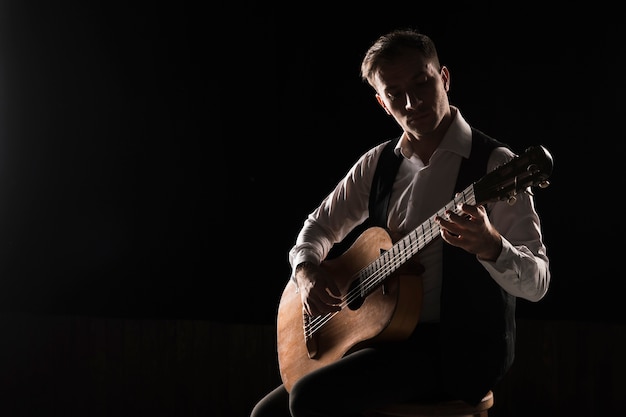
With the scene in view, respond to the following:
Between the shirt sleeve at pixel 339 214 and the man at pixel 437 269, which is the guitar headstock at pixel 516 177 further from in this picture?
the shirt sleeve at pixel 339 214

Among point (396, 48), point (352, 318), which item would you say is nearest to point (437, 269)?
point (352, 318)

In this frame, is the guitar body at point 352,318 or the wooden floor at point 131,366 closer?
the guitar body at point 352,318

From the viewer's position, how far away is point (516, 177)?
1.55 metres

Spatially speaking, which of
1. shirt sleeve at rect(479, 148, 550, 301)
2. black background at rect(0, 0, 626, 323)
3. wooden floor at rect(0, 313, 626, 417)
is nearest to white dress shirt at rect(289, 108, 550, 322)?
shirt sleeve at rect(479, 148, 550, 301)

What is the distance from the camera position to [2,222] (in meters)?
3.31

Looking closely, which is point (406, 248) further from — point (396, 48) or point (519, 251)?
point (396, 48)

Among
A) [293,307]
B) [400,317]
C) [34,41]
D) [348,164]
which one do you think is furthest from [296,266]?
[34,41]

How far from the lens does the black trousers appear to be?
1802mm

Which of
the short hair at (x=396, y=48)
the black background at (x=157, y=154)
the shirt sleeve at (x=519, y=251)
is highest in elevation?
the black background at (x=157, y=154)

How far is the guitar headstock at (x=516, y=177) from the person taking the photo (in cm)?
151

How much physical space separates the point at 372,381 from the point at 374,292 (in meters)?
0.25

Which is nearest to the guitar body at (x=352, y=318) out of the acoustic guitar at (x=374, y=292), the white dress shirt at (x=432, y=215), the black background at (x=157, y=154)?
the acoustic guitar at (x=374, y=292)

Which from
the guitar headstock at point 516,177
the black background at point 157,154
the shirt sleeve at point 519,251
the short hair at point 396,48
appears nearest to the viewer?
the guitar headstock at point 516,177

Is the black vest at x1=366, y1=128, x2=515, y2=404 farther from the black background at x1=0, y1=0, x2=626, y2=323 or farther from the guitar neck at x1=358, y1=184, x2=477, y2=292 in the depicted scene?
the black background at x1=0, y1=0, x2=626, y2=323
